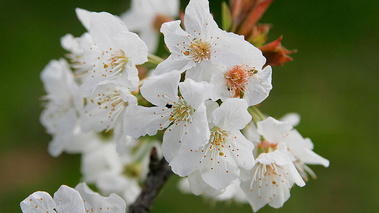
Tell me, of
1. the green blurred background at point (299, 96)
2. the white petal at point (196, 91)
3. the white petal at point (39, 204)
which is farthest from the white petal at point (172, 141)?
the green blurred background at point (299, 96)

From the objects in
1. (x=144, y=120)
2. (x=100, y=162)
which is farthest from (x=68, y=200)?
(x=100, y=162)

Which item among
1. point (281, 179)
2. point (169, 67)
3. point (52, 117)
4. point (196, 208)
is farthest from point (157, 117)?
point (196, 208)

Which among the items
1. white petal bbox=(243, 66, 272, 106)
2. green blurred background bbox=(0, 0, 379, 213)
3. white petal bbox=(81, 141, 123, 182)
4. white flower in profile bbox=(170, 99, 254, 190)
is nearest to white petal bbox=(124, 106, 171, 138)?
white flower in profile bbox=(170, 99, 254, 190)

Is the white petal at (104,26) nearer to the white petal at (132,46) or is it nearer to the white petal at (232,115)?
the white petal at (132,46)

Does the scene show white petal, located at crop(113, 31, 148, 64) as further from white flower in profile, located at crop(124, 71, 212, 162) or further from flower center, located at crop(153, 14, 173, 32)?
flower center, located at crop(153, 14, 173, 32)

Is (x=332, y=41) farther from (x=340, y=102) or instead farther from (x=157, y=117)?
(x=157, y=117)

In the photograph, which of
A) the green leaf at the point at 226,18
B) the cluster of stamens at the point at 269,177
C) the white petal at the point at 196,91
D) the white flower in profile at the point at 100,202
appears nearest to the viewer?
the white petal at the point at 196,91
